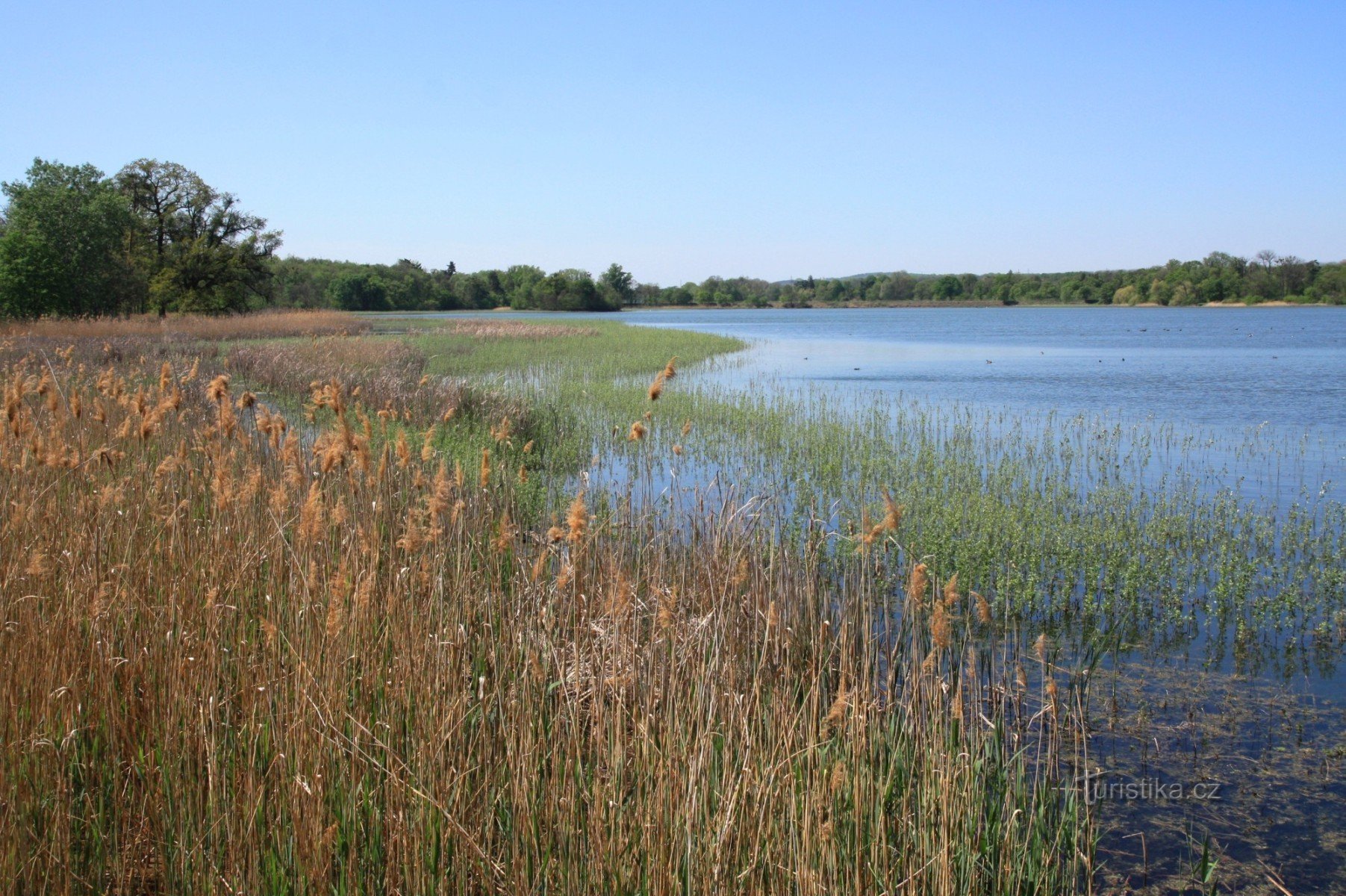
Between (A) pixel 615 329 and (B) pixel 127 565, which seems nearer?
(B) pixel 127 565

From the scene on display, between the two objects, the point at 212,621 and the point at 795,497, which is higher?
the point at 212,621

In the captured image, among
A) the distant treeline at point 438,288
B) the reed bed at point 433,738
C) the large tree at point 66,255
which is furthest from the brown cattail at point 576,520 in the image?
the distant treeline at point 438,288

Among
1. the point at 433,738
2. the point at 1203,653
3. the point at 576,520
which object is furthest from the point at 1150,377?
the point at 433,738

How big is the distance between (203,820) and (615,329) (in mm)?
46995

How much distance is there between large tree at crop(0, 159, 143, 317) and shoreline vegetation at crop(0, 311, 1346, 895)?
39030 millimetres

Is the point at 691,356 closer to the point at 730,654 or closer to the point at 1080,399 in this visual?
the point at 1080,399

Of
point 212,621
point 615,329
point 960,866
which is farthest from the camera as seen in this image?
point 615,329

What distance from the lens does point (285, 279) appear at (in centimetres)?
9888

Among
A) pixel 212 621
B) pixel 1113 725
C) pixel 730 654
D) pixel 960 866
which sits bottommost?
pixel 1113 725

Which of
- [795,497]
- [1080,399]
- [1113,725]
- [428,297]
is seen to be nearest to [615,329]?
[1080,399]

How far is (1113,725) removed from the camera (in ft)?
16.8

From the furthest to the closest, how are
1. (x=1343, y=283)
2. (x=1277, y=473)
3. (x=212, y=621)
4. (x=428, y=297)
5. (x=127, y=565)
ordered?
(x=428, y=297)
(x=1343, y=283)
(x=1277, y=473)
(x=127, y=565)
(x=212, y=621)

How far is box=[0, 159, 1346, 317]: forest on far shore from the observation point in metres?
43.6

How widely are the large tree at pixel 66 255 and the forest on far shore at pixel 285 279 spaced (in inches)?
2.8
